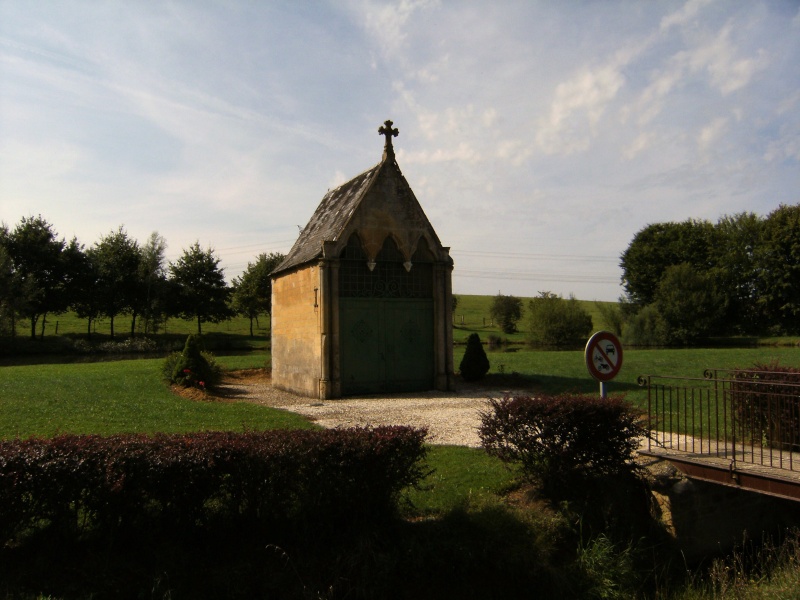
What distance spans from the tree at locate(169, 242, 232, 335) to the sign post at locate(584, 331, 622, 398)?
45.1 metres

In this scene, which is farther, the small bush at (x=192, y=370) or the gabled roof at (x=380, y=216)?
the small bush at (x=192, y=370)

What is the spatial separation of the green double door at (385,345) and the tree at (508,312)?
162ft

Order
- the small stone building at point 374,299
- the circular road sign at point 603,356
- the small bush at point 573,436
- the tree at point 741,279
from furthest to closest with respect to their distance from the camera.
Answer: the tree at point 741,279 → the small stone building at point 374,299 → the circular road sign at point 603,356 → the small bush at point 573,436

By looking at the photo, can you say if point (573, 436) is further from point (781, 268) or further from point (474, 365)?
point (781, 268)

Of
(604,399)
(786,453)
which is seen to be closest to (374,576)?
(604,399)

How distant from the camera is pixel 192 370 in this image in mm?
17031

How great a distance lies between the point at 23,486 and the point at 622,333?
51.2 metres

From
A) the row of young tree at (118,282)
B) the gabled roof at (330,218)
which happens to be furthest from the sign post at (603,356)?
the row of young tree at (118,282)

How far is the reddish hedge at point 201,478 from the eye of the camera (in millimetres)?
5320

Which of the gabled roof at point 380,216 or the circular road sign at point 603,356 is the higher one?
the gabled roof at point 380,216

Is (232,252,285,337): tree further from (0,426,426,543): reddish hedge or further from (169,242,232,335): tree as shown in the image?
(0,426,426,543): reddish hedge

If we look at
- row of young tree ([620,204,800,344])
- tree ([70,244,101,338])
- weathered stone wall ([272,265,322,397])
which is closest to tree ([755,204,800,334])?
row of young tree ([620,204,800,344])

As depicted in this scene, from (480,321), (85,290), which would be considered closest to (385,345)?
(85,290)

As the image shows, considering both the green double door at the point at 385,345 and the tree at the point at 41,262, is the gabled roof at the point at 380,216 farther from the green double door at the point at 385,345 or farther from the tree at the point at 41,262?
the tree at the point at 41,262
